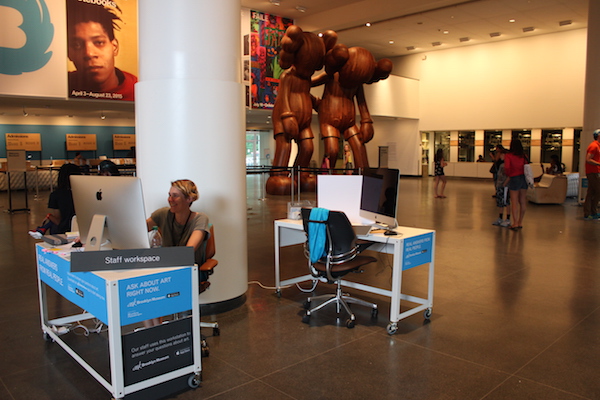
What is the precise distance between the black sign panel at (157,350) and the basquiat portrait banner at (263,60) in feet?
46.2

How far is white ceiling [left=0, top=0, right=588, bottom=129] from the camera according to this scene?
52.0 ft

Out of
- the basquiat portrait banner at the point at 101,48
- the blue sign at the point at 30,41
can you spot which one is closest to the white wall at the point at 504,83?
the basquiat portrait banner at the point at 101,48

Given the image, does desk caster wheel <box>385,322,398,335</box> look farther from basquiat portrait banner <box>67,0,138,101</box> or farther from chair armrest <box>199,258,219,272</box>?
basquiat portrait banner <box>67,0,138,101</box>

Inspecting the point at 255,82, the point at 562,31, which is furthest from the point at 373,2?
the point at 562,31

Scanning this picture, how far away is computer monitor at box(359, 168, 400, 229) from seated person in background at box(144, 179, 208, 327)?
1.60 meters

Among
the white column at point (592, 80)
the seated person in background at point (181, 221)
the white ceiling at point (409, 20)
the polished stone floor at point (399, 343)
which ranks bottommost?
the polished stone floor at point (399, 343)

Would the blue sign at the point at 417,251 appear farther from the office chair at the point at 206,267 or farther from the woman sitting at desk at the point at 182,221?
the woman sitting at desk at the point at 182,221

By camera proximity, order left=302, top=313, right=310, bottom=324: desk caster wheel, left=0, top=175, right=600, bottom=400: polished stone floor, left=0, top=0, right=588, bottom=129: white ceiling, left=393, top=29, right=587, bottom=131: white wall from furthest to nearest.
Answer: left=393, top=29, right=587, bottom=131: white wall < left=0, top=0, right=588, bottom=129: white ceiling < left=302, top=313, right=310, bottom=324: desk caster wheel < left=0, top=175, right=600, bottom=400: polished stone floor

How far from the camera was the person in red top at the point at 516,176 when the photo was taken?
8406 millimetres

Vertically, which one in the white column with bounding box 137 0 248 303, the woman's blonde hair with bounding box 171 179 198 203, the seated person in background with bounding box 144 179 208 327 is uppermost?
the white column with bounding box 137 0 248 303

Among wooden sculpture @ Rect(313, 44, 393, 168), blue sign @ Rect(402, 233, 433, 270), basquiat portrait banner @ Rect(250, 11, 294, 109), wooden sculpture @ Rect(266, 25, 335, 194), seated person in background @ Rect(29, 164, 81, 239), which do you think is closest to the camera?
blue sign @ Rect(402, 233, 433, 270)

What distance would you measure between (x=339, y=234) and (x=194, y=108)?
1672 mm

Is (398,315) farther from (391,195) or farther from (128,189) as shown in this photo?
(128,189)

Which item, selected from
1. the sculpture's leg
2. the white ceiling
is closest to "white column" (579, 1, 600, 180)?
the white ceiling
